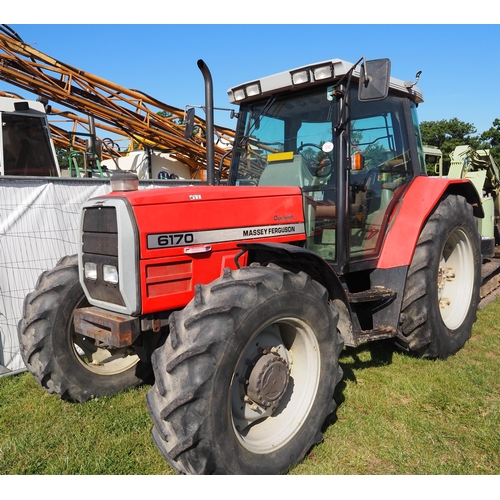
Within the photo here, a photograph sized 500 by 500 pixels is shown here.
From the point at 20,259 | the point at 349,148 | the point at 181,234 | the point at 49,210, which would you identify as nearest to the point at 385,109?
the point at 349,148

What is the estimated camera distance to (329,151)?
348 centimetres

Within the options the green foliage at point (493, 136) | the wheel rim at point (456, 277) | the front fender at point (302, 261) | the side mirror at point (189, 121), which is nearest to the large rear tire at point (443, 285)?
the wheel rim at point (456, 277)

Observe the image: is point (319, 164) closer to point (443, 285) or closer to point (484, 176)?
point (443, 285)

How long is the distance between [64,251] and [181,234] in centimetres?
266

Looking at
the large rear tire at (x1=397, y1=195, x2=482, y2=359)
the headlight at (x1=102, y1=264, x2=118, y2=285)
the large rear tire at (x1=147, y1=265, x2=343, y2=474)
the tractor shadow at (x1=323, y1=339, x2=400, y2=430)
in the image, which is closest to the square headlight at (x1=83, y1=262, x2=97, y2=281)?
the headlight at (x1=102, y1=264, x2=118, y2=285)

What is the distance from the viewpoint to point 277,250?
2.86 metres

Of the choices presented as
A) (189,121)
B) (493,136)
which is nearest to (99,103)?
(189,121)

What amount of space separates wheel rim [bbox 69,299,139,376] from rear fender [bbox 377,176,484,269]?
221 cm

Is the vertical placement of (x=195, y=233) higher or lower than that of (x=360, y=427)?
higher

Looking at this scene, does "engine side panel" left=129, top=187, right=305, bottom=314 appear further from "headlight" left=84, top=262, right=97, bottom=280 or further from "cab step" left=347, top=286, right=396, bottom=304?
"cab step" left=347, top=286, right=396, bottom=304

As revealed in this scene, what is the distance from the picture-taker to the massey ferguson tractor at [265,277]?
8.00 feet

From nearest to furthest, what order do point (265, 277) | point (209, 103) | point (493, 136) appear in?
point (265, 277) < point (209, 103) < point (493, 136)

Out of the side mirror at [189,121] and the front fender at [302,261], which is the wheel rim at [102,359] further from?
the side mirror at [189,121]

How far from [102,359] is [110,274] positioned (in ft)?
4.22
